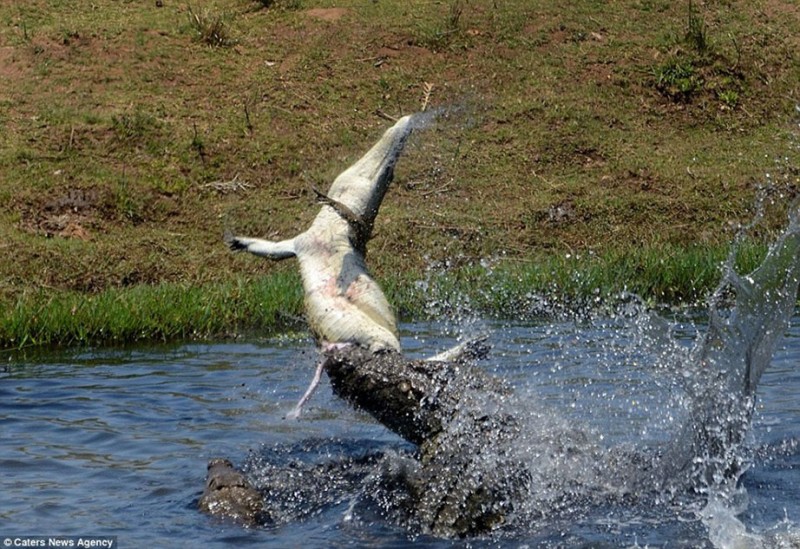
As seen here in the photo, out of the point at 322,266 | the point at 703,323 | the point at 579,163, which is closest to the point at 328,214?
the point at 322,266

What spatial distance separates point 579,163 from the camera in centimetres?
1352

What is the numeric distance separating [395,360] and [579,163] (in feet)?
28.1

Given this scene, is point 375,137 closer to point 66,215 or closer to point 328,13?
point 328,13

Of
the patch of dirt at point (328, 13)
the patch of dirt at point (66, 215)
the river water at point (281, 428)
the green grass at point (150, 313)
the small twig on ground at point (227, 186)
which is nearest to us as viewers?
the river water at point (281, 428)

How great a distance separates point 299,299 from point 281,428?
87.4 inches

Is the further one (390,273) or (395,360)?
(390,273)

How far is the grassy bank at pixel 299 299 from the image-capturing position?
8859mm

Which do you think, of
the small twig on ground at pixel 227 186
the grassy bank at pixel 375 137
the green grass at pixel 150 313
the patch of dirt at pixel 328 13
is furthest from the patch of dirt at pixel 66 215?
the patch of dirt at pixel 328 13

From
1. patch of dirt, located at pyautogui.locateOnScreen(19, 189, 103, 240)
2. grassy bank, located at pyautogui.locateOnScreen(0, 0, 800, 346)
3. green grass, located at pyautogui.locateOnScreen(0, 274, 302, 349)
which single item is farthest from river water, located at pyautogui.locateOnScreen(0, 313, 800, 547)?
patch of dirt, located at pyautogui.locateOnScreen(19, 189, 103, 240)

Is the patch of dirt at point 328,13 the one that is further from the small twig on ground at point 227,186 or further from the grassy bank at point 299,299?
the grassy bank at point 299,299

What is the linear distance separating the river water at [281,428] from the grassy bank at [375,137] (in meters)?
0.68

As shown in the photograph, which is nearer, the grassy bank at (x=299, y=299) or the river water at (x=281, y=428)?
the river water at (x=281, y=428)

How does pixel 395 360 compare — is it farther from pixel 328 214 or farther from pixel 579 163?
pixel 579 163

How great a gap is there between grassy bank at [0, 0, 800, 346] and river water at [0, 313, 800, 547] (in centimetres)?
68
